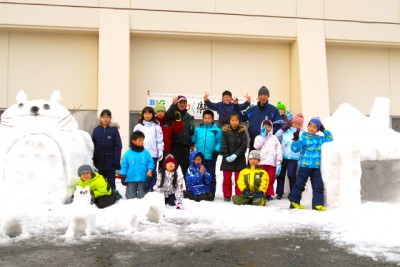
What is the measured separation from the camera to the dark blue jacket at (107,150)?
817 centimetres

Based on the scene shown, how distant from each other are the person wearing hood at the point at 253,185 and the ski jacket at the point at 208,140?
2.29 ft

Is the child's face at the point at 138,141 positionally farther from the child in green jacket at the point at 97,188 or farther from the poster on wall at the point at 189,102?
the poster on wall at the point at 189,102

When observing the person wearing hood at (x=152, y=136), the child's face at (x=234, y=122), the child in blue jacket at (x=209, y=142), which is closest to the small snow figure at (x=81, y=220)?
the person wearing hood at (x=152, y=136)

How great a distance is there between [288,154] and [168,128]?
205cm

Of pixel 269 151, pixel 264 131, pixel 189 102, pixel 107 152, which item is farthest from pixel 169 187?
pixel 189 102

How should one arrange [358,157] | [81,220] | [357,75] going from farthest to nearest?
[357,75] → [358,157] → [81,220]

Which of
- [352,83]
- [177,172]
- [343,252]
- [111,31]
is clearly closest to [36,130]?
[177,172]

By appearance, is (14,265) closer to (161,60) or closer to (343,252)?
(343,252)

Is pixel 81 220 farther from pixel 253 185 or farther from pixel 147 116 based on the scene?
pixel 253 185

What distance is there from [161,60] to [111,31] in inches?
60.2

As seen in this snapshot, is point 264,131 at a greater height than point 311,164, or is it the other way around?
point 264,131

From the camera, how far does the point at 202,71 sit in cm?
1362

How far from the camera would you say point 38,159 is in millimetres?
7398

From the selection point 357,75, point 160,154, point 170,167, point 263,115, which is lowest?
point 170,167
